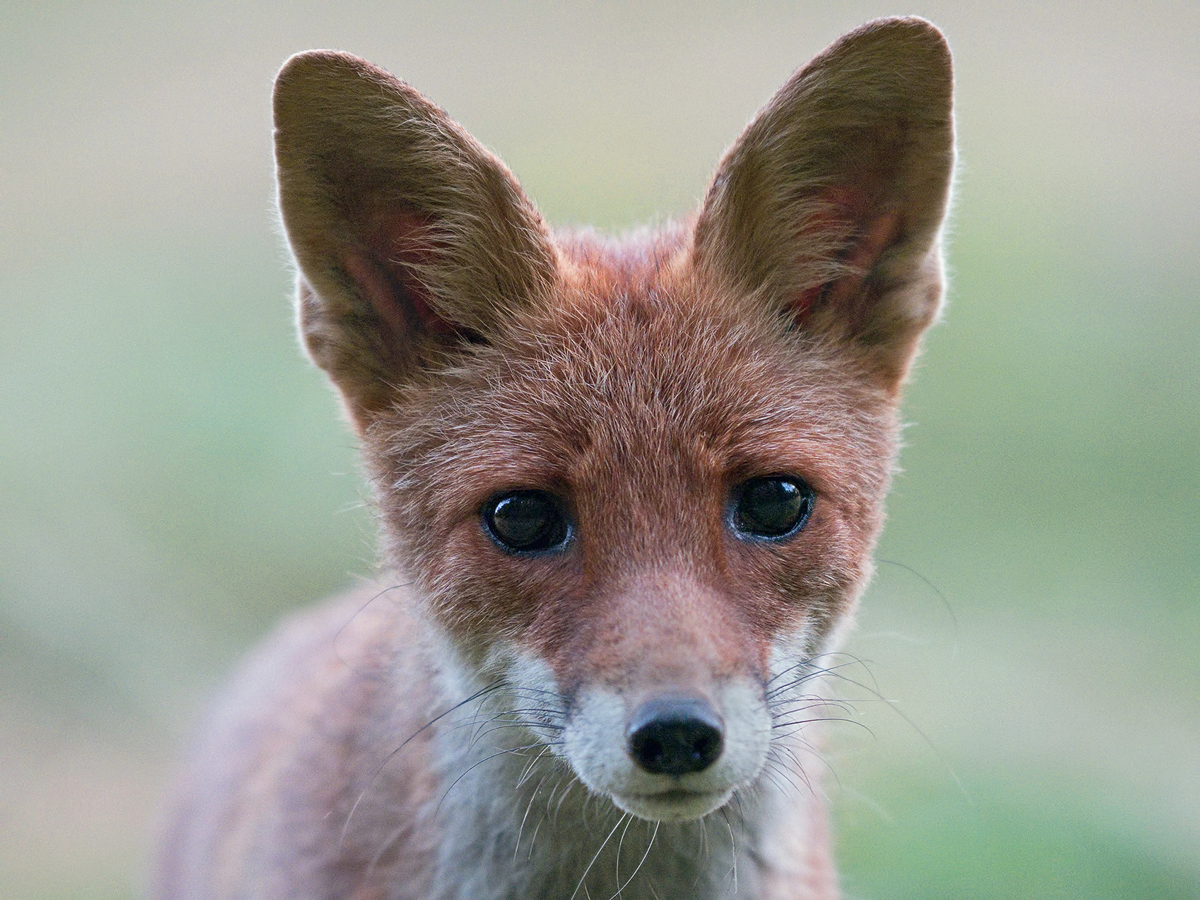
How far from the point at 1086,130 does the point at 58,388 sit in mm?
10780

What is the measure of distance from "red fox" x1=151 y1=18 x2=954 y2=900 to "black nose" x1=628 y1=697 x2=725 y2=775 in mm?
126

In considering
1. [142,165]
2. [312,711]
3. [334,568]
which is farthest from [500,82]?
[312,711]

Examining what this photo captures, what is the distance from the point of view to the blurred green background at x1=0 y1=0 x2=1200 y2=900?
7.29 m

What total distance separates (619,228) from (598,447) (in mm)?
2278

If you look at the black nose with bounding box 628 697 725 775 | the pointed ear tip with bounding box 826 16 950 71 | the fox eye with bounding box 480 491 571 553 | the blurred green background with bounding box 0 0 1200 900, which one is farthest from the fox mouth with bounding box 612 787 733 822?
the pointed ear tip with bounding box 826 16 950 71

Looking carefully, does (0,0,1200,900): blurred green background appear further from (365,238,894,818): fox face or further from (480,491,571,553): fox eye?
(480,491,571,553): fox eye

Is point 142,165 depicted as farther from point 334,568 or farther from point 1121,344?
point 1121,344

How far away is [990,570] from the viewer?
891 centimetres

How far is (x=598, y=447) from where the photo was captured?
11.9ft

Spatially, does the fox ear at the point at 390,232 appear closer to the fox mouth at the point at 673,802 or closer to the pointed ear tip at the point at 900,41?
the pointed ear tip at the point at 900,41

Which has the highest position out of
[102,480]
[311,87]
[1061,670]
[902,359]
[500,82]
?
[311,87]

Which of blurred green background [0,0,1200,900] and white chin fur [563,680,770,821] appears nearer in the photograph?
white chin fur [563,680,770,821]

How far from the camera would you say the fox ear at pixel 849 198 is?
3.75 m

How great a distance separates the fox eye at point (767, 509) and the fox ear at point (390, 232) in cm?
103
